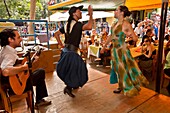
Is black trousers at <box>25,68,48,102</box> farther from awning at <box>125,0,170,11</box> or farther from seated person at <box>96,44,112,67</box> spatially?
awning at <box>125,0,170,11</box>

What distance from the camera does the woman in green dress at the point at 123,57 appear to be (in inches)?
101

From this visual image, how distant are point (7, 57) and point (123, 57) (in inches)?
68.4

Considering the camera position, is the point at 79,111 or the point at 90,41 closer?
the point at 79,111

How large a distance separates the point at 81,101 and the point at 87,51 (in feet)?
10.7

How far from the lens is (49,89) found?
3154 millimetres

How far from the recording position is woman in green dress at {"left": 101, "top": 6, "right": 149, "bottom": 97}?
2.55 metres

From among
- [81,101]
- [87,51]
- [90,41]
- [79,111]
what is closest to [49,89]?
[81,101]

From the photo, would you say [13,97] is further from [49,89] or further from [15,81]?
[49,89]

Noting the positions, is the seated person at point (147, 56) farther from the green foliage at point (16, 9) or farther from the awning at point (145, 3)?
the green foliage at point (16, 9)

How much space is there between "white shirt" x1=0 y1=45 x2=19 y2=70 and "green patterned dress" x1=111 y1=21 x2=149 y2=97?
158 cm

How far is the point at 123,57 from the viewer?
8.65ft

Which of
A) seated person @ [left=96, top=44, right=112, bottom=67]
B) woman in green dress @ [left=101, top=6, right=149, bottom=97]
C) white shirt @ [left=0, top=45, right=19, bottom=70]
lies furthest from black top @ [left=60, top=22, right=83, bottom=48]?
seated person @ [left=96, top=44, right=112, bottom=67]

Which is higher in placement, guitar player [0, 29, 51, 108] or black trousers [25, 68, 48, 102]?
guitar player [0, 29, 51, 108]

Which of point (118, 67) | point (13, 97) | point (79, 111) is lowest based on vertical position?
point (79, 111)
